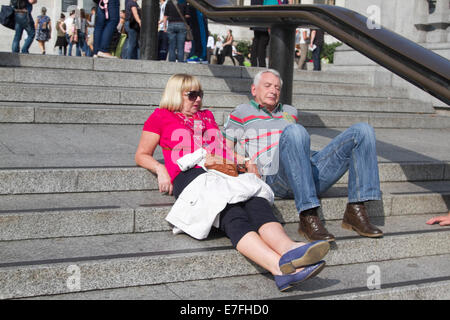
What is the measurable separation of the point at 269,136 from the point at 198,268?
1276 mm

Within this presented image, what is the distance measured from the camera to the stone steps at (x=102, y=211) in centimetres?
344

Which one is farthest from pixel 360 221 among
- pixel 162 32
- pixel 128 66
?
pixel 162 32

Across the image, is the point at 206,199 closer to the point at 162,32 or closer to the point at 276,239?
the point at 276,239

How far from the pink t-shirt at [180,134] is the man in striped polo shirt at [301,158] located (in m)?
0.16

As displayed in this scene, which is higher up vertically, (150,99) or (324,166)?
(150,99)

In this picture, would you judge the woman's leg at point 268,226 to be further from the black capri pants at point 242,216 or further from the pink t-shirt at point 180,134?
the pink t-shirt at point 180,134

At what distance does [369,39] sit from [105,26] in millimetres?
5881

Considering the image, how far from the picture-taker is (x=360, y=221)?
3.89 metres

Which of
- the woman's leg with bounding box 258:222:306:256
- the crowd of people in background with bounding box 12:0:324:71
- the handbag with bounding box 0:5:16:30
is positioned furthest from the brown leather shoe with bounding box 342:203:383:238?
the handbag with bounding box 0:5:16:30

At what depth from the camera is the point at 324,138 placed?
631 cm

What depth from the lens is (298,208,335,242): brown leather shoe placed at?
3639 mm

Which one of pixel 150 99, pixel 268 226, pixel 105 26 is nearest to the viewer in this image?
pixel 268 226

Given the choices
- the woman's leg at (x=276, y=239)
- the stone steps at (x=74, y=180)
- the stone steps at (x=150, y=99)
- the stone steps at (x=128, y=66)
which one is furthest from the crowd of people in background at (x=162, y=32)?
the woman's leg at (x=276, y=239)

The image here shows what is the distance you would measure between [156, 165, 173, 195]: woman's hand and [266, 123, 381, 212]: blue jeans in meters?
0.72
